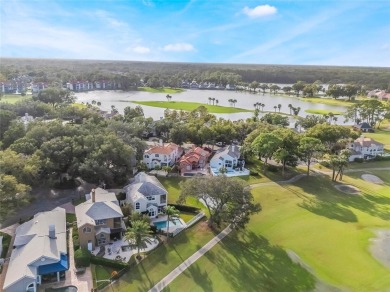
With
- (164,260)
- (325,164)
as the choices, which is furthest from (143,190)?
(325,164)

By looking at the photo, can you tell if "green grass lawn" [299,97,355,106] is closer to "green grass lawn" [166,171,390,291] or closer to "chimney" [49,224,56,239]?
"green grass lawn" [166,171,390,291]

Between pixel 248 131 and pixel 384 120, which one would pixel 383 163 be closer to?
pixel 248 131

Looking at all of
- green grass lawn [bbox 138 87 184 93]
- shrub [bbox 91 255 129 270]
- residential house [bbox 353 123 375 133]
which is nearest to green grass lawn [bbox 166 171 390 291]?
shrub [bbox 91 255 129 270]

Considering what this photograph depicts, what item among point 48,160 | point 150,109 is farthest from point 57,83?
point 48,160

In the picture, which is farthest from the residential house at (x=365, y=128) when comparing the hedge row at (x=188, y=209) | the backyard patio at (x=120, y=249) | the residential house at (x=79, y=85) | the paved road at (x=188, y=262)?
the residential house at (x=79, y=85)

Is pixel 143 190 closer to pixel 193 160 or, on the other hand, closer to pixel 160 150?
pixel 193 160

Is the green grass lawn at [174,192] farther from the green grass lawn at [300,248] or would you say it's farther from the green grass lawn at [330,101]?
the green grass lawn at [330,101]

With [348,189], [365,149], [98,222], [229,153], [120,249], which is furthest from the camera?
[365,149]
